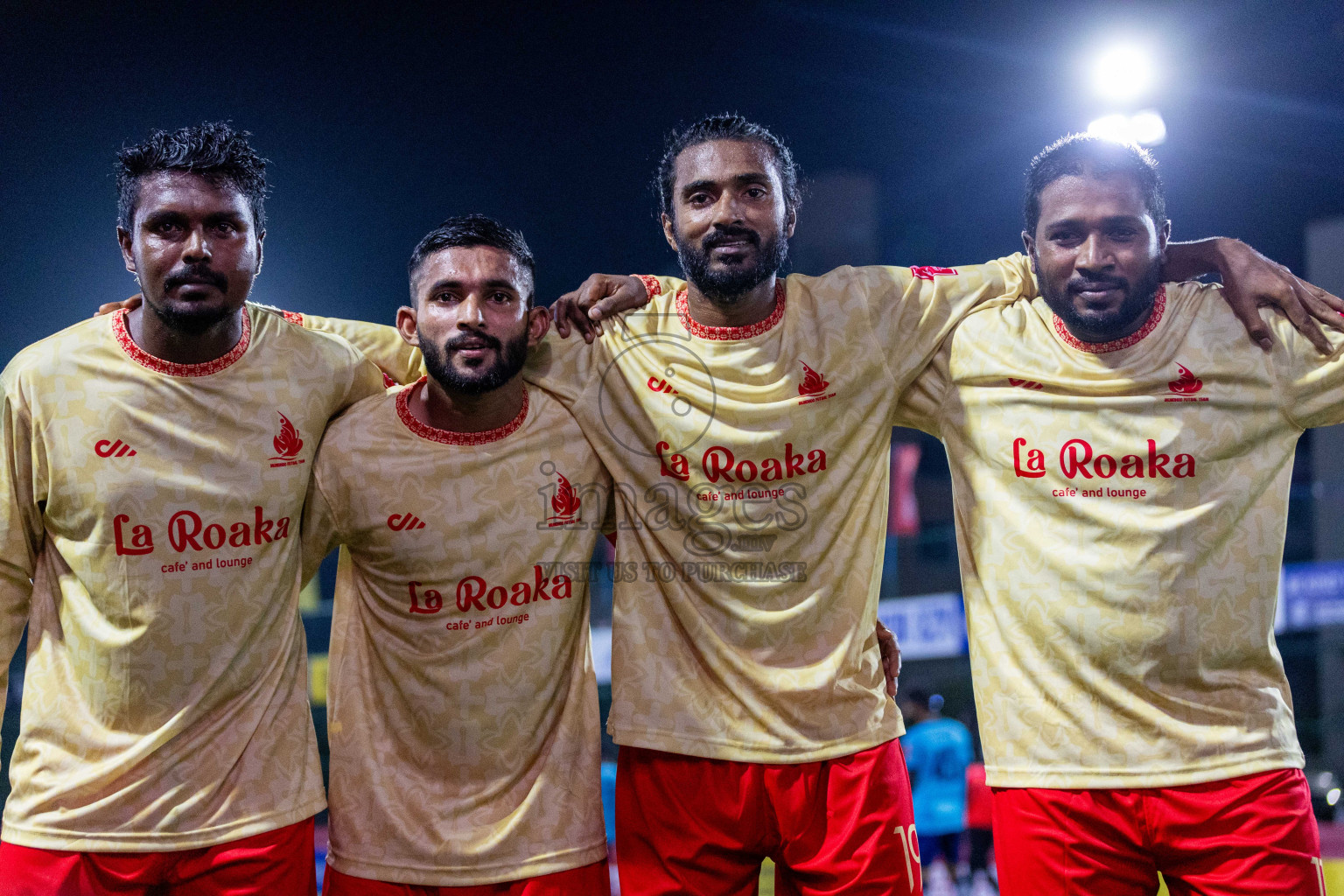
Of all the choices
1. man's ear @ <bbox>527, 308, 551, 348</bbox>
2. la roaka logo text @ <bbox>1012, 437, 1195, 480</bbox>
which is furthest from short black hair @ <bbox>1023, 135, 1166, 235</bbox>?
man's ear @ <bbox>527, 308, 551, 348</bbox>

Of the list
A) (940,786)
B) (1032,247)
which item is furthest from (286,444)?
(940,786)

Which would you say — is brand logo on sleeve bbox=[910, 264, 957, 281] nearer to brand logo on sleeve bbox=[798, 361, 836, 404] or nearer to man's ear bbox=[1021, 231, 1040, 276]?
man's ear bbox=[1021, 231, 1040, 276]

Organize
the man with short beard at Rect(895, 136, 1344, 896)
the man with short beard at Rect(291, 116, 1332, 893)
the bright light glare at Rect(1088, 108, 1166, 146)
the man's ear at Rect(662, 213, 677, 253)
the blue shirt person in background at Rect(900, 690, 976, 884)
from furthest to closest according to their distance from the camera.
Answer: the bright light glare at Rect(1088, 108, 1166, 146) → the blue shirt person in background at Rect(900, 690, 976, 884) → the man's ear at Rect(662, 213, 677, 253) → the man with short beard at Rect(291, 116, 1332, 893) → the man with short beard at Rect(895, 136, 1344, 896)

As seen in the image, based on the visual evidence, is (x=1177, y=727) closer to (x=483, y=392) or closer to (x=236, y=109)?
(x=483, y=392)

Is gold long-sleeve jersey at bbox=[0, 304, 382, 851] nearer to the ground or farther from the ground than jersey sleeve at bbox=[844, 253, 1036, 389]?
nearer to the ground

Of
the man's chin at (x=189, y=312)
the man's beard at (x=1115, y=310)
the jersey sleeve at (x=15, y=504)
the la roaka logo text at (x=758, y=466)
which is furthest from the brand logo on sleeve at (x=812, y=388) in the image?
the jersey sleeve at (x=15, y=504)

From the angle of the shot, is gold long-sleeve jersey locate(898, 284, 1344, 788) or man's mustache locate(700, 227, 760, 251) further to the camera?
man's mustache locate(700, 227, 760, 251)

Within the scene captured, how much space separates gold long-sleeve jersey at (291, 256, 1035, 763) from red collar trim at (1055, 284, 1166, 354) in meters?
0.25

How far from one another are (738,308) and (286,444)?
1.20m

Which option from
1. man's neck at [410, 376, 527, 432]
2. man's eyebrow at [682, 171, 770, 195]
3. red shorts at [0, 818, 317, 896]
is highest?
man's eyebrow at [682, 171, 770, 195]

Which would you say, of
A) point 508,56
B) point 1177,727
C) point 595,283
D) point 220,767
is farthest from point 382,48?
point 1177,727

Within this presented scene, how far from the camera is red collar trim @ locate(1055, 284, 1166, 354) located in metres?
2.67

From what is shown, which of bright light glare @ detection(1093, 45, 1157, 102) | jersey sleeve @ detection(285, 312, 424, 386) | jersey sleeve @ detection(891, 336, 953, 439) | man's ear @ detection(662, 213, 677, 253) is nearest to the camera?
jersey sleeve @ detection(891, 336, 953, 439)

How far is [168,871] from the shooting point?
243cm
